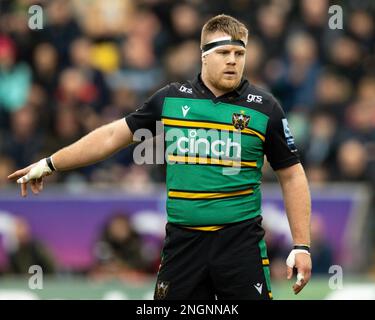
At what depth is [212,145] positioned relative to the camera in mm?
7211

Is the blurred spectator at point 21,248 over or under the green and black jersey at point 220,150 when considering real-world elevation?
under

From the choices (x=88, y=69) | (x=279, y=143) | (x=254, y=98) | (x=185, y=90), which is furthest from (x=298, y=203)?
(x=88, y=69)

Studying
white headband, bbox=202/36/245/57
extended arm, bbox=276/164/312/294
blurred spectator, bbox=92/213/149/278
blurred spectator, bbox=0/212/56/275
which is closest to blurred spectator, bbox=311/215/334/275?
blurred spectator, bbox=92/213/149/278

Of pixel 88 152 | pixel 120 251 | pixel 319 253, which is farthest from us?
pixel 319 253

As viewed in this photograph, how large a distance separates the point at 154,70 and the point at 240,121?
8.44 meters

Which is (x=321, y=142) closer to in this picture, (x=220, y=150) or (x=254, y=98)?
(x=254, y=98)

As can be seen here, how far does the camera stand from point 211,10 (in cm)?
1598

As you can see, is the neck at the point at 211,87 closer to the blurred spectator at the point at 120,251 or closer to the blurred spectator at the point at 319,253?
the blurred spectator at the point at 120,251

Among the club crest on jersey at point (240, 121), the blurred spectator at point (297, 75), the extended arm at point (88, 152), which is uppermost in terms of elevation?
the blurred spectator at point (297, 75)

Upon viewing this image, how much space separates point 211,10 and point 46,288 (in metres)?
6.02

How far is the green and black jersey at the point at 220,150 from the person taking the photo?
23.6ft

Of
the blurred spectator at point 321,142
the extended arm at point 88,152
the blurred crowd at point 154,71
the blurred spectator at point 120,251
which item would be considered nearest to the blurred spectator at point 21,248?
the blurred spectator at point 120,251

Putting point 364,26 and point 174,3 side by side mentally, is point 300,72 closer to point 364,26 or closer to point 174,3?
point 364,26

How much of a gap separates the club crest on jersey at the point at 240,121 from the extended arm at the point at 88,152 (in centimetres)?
77
